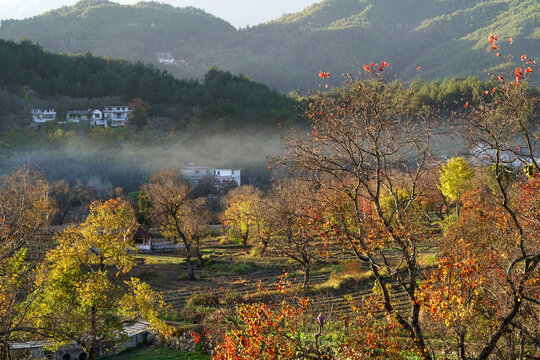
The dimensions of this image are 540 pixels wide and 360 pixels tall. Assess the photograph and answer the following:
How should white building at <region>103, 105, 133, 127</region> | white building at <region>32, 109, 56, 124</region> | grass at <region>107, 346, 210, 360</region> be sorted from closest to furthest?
1. grass at <region>107, 346, 210, 360</region>
2. white building at <region>32, 109, 56, 124</region>
3. white building at <region>103, 105, 133, 127</region>

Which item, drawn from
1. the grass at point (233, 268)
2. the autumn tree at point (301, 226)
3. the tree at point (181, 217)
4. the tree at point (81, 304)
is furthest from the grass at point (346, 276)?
the tree at point (81, 304)

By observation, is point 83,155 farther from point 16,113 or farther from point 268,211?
point 268,211

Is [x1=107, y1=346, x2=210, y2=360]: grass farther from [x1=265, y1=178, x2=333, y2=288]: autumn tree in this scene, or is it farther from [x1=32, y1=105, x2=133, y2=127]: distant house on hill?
[x1=32, y1=105, x2=133, y2=127]: distant house on hill

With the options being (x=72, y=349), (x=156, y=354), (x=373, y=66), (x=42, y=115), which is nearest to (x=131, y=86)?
(x=42, y=115)

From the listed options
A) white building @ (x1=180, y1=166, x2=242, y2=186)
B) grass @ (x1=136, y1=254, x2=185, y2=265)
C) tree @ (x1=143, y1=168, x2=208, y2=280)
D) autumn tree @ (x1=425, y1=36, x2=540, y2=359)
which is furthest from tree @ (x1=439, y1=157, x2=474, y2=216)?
white building @ (x1=180, y1=166, x2=242, y2=186)

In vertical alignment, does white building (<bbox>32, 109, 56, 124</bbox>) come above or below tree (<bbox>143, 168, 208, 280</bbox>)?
above

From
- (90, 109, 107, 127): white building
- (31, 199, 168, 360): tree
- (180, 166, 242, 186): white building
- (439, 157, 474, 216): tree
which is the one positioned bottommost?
(31, 199, 168, 360): tree

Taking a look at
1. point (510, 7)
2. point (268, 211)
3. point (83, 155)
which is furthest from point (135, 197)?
point (510, 7)

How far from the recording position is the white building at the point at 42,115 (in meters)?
89.2

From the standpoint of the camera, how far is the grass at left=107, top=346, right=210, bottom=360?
16609mm

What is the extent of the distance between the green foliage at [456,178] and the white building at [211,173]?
139 feet

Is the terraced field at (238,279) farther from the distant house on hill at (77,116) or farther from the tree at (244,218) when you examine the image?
the distant house on hill at (77,116)

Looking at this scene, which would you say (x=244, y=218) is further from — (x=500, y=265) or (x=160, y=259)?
(x=500, y=265)

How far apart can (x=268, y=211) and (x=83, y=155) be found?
169 feet
